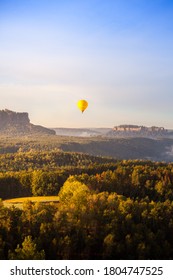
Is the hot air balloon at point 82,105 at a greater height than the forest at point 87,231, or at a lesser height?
greater

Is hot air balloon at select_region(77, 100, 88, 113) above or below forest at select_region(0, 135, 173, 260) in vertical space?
above

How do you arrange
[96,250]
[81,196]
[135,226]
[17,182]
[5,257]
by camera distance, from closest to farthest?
1. [5,257]
2. [96,250]
3. [135,226]
4. [81,196]
5. [17,182]

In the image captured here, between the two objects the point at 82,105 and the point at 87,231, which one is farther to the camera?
the point at 82,105

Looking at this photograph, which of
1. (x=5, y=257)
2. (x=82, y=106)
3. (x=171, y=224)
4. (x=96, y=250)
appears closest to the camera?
(x=5, y=257)

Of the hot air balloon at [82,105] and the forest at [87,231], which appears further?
the hot air balloon at [82,105]

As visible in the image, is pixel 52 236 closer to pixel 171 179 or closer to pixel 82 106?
pixel 82 106

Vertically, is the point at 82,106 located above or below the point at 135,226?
above

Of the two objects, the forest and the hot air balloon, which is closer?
the forest

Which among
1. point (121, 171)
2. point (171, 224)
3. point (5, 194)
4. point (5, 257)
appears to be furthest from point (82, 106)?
point (5, 257)

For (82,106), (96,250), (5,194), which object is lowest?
(5,194)

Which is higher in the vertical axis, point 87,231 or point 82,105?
point 82,105

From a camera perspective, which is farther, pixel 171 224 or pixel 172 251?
pixel 171 224
